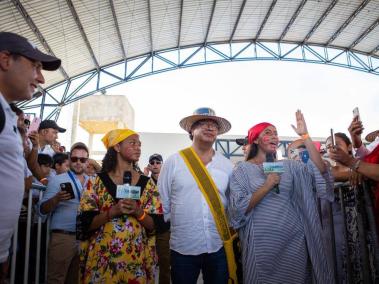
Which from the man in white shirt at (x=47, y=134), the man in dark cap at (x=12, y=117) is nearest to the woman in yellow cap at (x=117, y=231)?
the man in dark cap at (x=12, y=117)

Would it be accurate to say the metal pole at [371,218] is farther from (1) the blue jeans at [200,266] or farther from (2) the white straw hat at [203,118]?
(2) the white straw hat at [203,118]

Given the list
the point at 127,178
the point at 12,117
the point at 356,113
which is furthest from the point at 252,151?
the point at 12,117

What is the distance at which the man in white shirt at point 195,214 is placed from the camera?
245cm

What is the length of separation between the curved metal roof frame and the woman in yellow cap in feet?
28.8

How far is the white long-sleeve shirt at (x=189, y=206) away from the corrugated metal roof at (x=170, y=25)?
28.7 ft

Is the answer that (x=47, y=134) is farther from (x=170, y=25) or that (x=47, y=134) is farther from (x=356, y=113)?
(x=170, y=25)

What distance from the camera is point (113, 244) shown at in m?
2.26

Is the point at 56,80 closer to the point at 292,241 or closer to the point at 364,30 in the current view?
the point at 292,241

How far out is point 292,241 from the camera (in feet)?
7.69

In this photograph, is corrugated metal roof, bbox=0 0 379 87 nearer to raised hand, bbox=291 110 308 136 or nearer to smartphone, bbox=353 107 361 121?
raised hand, bbox=291 110 308 136

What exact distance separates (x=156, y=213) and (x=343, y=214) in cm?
172

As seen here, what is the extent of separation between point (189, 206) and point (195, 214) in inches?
3.4

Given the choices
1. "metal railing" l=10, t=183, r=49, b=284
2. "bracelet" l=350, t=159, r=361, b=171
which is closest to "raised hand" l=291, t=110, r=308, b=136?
"bracelet" l=350, t=159, r=361, b=171

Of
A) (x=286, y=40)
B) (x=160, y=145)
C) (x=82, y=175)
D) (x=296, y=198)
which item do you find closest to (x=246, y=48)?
(x=286, y=40)
